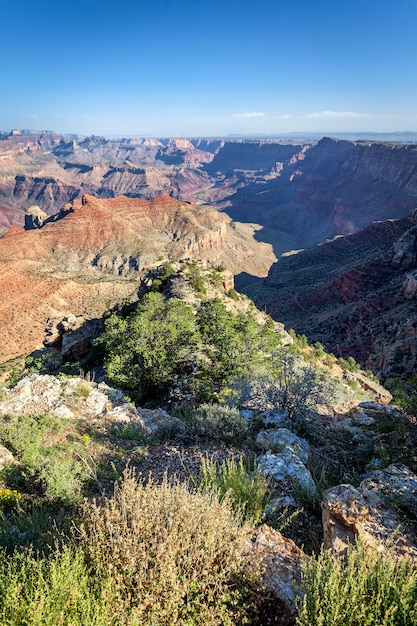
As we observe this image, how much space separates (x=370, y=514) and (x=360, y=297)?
56696 mm

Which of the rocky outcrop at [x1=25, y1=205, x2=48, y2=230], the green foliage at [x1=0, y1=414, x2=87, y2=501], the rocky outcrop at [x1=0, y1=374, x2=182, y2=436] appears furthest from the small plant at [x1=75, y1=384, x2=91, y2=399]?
the rocky outcrop at [x1=25, y1=205, x2=48, y2=230]

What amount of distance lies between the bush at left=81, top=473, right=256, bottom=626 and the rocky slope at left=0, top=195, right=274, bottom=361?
34.4 m

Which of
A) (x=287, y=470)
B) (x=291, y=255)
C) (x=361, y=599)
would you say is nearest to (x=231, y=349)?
(x=287, y=470)

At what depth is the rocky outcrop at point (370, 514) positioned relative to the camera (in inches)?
203

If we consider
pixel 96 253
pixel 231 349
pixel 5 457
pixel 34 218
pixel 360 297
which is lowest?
pixel 360 297

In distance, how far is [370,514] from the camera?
565cm

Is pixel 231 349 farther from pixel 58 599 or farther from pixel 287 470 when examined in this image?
pixel 58 599

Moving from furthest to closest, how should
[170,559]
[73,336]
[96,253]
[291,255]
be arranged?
[291,255] < [96,253] < [73,336] < [170,559]

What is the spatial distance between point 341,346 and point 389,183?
131864mm

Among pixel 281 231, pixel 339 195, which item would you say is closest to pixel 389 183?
pixel 339 195

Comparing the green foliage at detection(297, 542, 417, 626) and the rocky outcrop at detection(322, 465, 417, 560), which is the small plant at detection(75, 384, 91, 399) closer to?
the rocky outcrop at detection(322, 465, 417, 560)

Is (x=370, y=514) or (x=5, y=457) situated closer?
(x=370, y=514)

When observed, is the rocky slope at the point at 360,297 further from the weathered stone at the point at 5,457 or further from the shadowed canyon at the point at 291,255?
the weathered stone at the point at 5,457

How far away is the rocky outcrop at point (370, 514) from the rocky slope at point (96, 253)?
33832 millimetres
